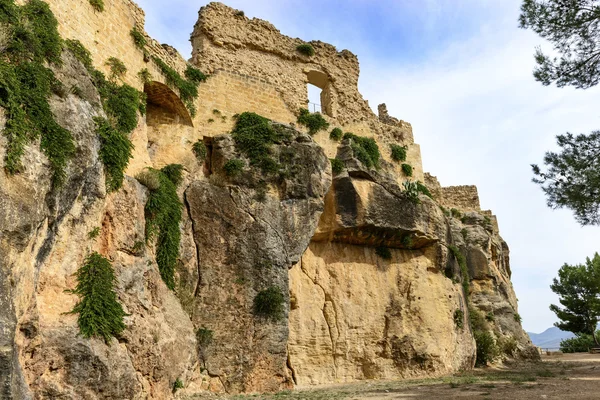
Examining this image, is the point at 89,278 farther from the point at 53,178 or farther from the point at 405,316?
the point at 405,316

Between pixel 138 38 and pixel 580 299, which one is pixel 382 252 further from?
pixel 580 299

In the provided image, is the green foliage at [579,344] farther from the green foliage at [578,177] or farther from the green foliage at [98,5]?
the green foliage at [98,5]

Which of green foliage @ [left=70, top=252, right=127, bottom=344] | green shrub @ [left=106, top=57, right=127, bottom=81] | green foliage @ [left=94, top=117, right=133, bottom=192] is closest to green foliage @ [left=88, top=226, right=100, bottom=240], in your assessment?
green foliage @ [left=70, top=252, right=127, bottom=344]

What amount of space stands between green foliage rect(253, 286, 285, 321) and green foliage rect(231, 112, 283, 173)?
369cm

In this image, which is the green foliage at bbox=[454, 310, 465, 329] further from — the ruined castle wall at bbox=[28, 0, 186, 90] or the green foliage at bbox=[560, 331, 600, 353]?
the green foliage at bbox=[560, 331, 600, 353]

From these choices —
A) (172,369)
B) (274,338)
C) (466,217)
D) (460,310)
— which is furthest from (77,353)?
(466,217)

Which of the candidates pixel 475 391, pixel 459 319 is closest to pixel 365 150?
pixel 459 319

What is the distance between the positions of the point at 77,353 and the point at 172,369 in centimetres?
243

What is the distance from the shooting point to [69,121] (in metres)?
8.75

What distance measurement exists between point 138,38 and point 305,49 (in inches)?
291

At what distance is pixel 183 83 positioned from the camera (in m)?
15.0

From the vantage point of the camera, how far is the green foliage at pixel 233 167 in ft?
Answer: 46.3

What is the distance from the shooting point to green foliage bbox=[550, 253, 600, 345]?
3350cm

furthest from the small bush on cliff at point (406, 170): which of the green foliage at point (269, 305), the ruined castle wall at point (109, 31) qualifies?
the ruined castle wall at point (109, 31)
